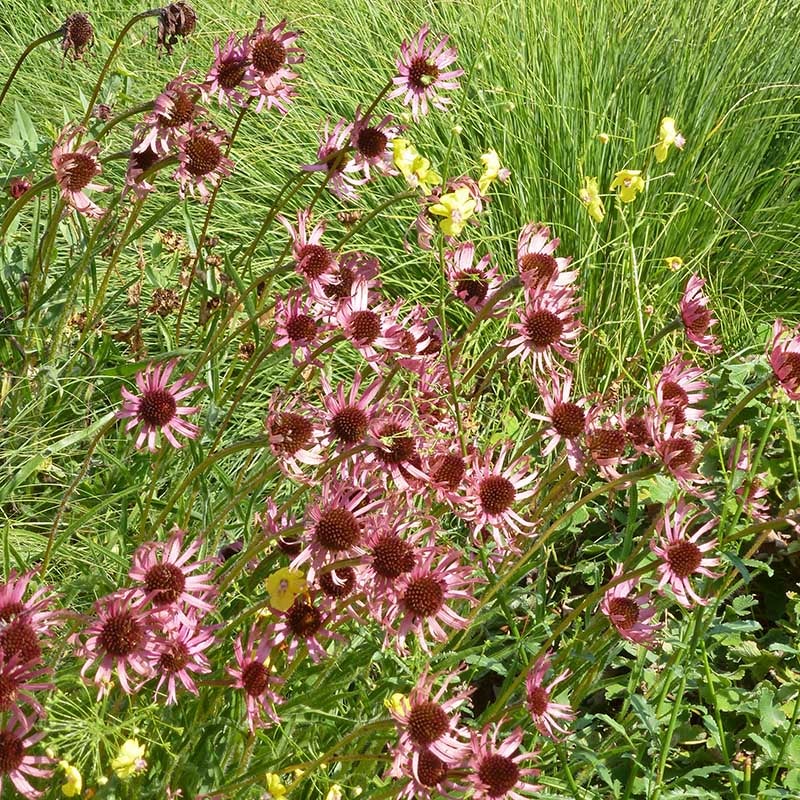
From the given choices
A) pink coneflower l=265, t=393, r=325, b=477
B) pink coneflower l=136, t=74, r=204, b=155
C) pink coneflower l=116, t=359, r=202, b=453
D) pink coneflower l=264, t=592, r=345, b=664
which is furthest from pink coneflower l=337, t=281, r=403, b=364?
pink coneflower l=136, t=74, r=204, b=155

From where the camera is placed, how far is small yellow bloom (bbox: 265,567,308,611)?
146 centimetres

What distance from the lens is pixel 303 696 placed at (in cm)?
174

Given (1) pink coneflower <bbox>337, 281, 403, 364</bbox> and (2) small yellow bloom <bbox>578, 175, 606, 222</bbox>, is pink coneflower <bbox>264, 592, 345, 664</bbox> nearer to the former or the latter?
(1) pink coneflower <bbox>337, 281, 403, 364</bbox>

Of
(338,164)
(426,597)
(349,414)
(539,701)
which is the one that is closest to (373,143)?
(338,164)

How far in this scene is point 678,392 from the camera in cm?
179

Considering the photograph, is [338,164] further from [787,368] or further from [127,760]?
[127,760]

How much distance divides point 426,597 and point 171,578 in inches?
12.9

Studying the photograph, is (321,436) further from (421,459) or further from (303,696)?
(303,696)

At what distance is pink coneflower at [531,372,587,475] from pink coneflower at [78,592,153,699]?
61 centimetres

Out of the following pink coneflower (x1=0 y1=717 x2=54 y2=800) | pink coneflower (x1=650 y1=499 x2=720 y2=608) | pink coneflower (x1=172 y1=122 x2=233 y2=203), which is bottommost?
pink coneflower (x1=650 y1=499 x2=720 y2=608)

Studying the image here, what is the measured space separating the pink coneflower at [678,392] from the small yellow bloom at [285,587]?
0.59 meters

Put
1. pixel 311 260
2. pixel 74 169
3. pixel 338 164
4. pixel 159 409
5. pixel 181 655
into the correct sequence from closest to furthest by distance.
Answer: pixel 181 655
pixel 159 409
pixel 311 260
pixel 338 164
pixel 74 169

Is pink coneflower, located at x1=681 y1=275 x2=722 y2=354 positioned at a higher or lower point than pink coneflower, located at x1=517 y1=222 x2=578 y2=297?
lower

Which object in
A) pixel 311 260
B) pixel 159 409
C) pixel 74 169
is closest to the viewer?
pixel 159 409
